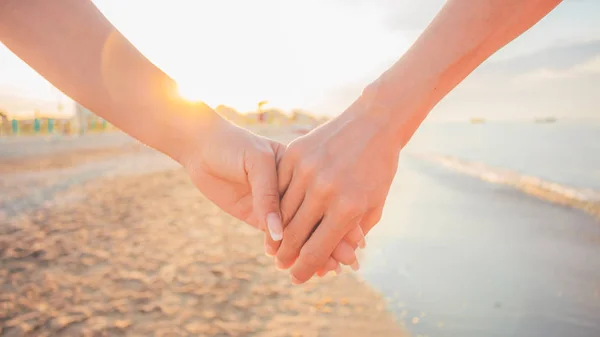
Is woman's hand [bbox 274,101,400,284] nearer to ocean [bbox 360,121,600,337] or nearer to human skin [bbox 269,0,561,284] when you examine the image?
human skin [bbox 269,0,561,284]

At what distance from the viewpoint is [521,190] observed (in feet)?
33.1

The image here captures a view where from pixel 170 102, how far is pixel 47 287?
92.2 inches

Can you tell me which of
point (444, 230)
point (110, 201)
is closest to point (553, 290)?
point (444, 230)

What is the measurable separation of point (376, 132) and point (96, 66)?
147cm

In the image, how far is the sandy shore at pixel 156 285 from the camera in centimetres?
264

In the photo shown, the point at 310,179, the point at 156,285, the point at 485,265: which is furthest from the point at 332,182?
the point at 485,265

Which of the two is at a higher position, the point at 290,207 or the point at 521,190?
the point at 290,207

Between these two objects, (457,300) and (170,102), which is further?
(457,300)

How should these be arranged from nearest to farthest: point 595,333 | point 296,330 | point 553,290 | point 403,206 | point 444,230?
point 296,330 < point 595,333 < point 553,290 < point 444,230 < point 403,206

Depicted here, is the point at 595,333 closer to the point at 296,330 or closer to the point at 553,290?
the point at 553,290

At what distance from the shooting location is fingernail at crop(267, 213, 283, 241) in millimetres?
1799

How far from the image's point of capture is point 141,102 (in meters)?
1.88

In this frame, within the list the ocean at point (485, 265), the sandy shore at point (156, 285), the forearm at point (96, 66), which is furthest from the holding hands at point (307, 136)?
the ocean at point (485, 265)

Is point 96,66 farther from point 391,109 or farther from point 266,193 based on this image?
point 391,109
